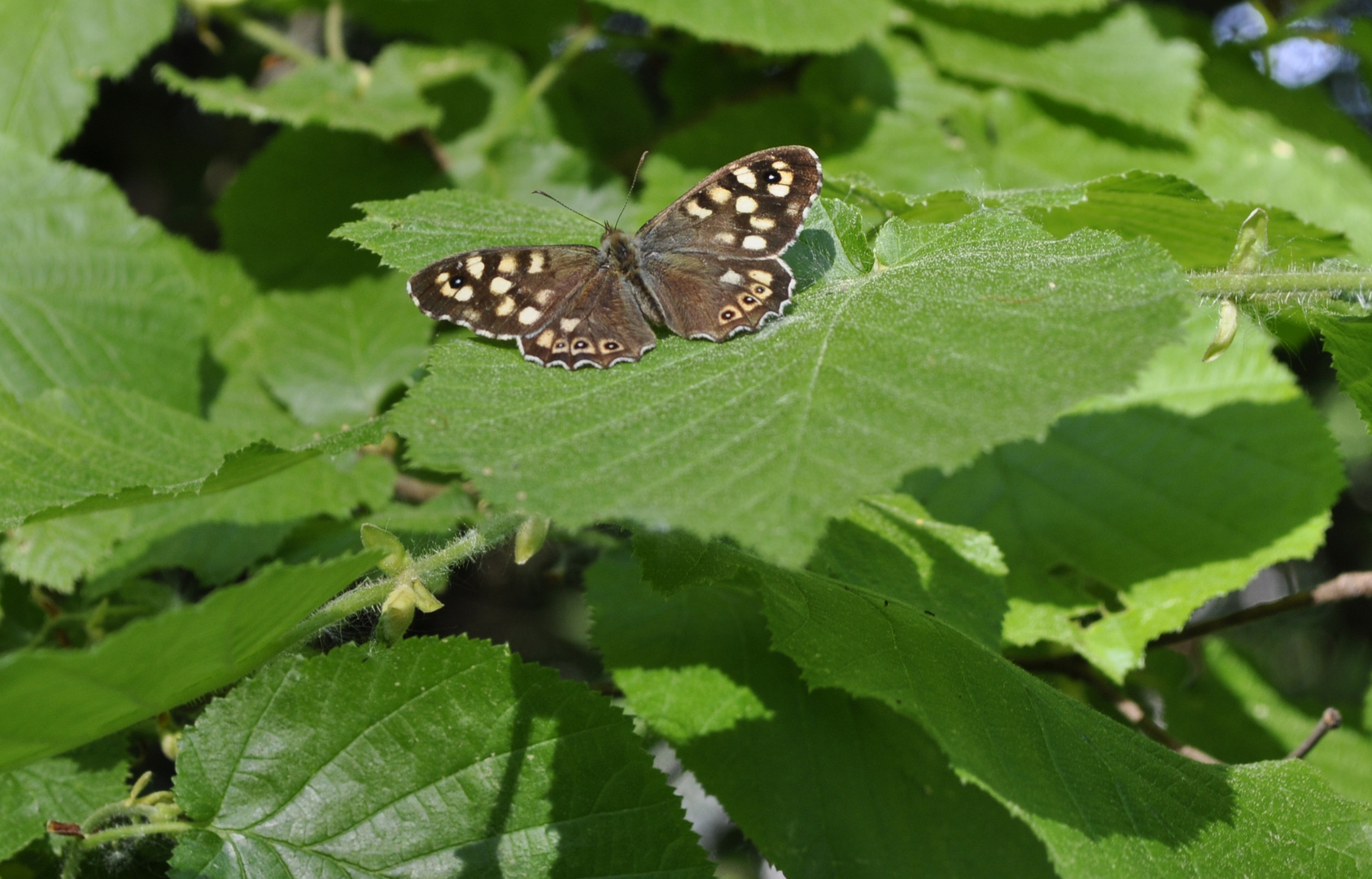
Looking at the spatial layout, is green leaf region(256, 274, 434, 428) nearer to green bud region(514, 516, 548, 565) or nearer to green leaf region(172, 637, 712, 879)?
green leaf region(172, 637, 712, 879)

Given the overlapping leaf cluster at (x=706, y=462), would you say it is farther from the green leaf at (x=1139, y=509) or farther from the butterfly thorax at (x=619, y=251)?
the butterfly thorax at (x=619, y=251)

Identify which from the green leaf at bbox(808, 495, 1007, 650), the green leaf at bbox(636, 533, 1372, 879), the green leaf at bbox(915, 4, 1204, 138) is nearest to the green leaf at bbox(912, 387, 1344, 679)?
the green leaf at bbox(808, 495, 1007, 650)

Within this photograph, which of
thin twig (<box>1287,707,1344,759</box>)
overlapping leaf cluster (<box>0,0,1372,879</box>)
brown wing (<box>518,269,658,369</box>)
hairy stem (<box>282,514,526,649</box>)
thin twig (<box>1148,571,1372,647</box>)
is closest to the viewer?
overlapping leaf cluster (<box>0,0,1372,879</box>)

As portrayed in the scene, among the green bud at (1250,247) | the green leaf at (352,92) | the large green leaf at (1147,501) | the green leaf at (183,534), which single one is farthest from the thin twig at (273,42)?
the green bud at (1250,247)

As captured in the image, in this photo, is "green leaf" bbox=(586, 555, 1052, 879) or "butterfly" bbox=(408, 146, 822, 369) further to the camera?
"green leaf" bbox=(586, 555, 1052, 879)

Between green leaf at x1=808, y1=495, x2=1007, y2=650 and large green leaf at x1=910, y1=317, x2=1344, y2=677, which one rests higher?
green leaf at x1=808, y1=495, x2=1007, y2=650

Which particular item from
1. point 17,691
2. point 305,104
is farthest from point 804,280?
point 305,104
